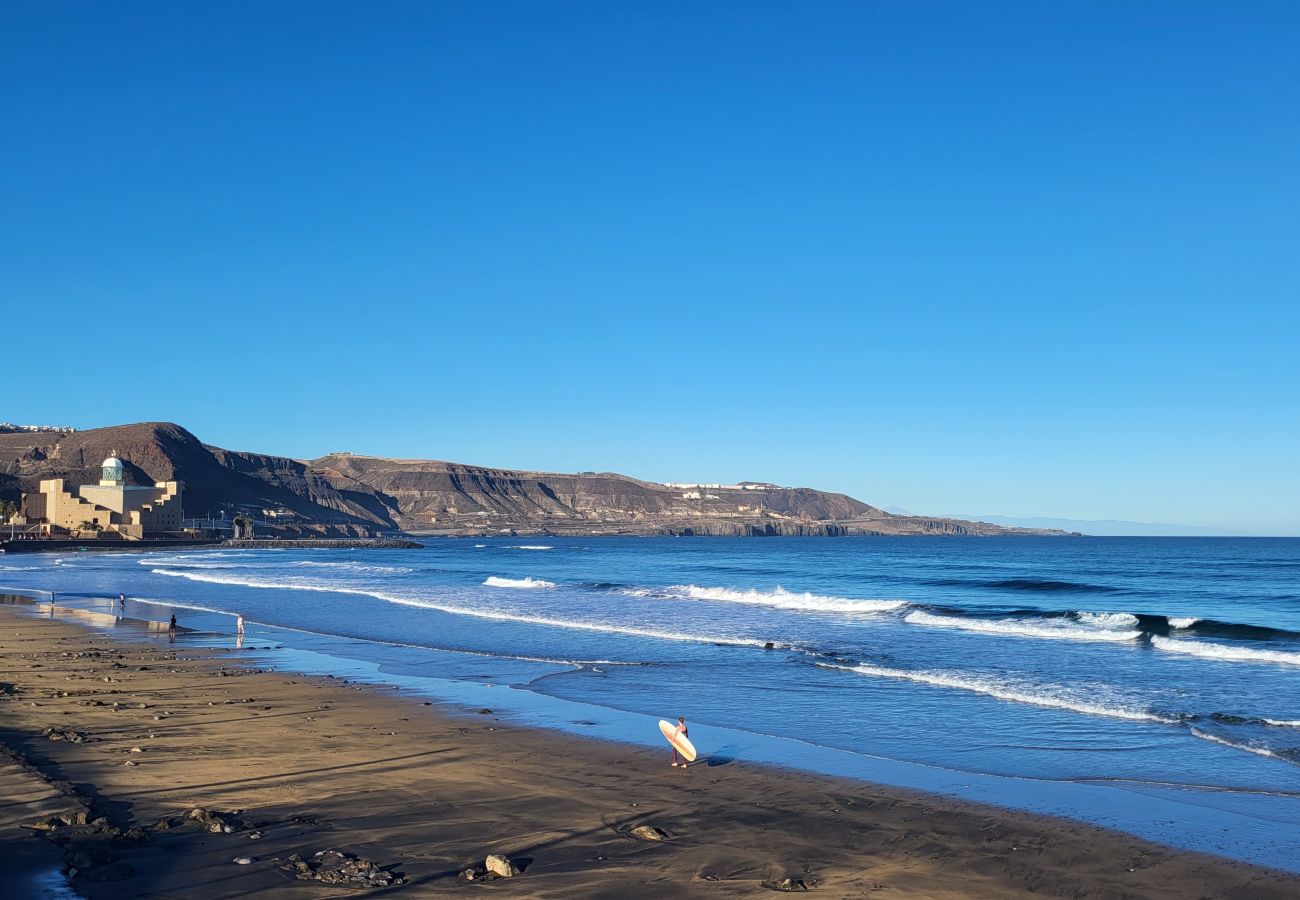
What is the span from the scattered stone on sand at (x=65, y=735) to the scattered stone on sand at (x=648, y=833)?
7.68 meters

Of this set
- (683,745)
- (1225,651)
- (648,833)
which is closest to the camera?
(648,833)

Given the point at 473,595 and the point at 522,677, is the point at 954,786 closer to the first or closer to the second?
the point at 522,677

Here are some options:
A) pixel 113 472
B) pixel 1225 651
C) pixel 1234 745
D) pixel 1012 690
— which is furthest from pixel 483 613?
pixel 113 472

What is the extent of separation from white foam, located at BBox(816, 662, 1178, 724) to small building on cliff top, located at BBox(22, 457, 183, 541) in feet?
434

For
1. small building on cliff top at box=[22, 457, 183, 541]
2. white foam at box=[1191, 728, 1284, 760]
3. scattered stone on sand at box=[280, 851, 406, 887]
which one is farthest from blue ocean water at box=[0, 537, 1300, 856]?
small building on cliff top at box=[22, 457, 183, 541]

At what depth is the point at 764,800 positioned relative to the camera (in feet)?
36.9

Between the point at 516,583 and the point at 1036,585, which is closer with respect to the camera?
the point at 516,583

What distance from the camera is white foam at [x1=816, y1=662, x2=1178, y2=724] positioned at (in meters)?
16.8

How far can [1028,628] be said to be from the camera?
32719 millimetres

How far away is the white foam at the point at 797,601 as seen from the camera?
130 ft

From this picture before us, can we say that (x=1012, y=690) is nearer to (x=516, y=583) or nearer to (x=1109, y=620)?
(x=1109, y=620)

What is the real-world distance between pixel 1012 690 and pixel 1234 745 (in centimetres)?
510

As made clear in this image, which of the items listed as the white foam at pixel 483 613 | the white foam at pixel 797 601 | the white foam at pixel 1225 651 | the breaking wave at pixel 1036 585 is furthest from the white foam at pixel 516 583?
the white foam at pixel 1225 651

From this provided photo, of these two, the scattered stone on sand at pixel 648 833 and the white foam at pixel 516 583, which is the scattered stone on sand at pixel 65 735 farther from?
the white foam at pixel 516 583
